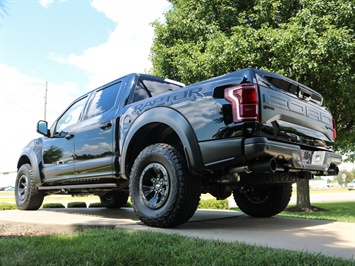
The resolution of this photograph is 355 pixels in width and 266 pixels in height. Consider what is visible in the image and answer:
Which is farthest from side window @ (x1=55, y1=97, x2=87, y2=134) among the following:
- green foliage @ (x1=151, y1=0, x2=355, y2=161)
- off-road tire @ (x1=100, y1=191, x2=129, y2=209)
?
green foliage @ (x1=151, y1=0, x2=355, y2=161)

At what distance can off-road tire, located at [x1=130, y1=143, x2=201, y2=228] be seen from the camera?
3.63 metres

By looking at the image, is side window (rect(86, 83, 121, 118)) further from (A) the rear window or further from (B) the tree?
(B) the tree

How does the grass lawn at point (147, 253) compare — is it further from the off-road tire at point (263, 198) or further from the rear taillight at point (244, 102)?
the off-road tire at point (263, 198)

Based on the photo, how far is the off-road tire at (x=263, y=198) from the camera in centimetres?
506

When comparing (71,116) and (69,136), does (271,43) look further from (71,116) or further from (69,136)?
(69,136)

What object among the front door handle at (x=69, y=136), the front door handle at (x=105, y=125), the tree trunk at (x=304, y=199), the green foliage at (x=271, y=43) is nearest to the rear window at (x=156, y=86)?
the front door handle at (x=105, y=125)

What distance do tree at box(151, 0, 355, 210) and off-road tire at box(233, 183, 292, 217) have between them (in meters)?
5.12

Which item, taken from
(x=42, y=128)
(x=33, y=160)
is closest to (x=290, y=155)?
(x=42, y=128)

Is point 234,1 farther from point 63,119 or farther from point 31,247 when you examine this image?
point 31,247

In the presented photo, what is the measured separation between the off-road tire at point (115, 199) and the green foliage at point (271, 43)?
188 inches

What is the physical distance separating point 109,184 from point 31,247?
1.90m

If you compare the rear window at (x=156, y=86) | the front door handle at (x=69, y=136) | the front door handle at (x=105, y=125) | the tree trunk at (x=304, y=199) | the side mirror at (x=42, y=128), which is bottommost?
the tree trunk at (x=304, y=199)

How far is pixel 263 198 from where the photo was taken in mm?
5258

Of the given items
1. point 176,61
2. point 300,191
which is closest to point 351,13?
point 176,61
